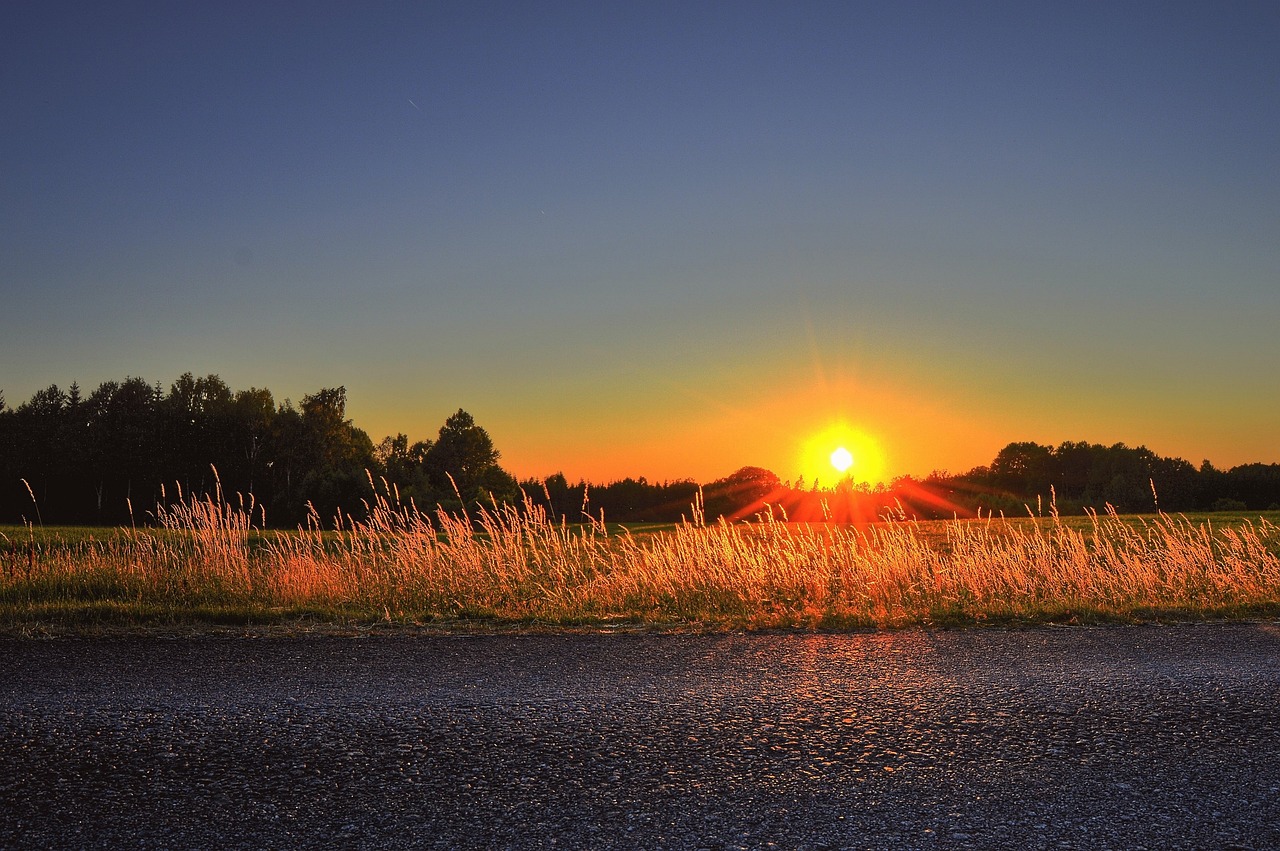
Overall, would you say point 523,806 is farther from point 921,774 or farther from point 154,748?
point 154,748

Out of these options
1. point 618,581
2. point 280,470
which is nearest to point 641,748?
point 618,581

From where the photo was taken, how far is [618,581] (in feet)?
34.5

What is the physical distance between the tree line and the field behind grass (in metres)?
36.3

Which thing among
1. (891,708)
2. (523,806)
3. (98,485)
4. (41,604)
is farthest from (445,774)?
(98,485)

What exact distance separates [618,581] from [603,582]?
178 mm

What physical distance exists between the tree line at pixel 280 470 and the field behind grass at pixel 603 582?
3627 centimetres

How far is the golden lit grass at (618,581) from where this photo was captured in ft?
29.9

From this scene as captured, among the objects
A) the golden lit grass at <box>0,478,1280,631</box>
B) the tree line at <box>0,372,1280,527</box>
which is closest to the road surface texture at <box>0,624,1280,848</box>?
the golden lit grass at <box>0,478,1280,631</box>

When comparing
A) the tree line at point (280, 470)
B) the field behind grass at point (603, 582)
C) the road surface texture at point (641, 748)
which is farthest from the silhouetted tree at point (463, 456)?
the road surface texture at point (641, 748)

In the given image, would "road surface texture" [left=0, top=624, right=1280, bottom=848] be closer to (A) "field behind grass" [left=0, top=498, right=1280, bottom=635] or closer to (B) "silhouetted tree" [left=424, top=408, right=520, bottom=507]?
(A) "field behind grass" [left=0, top=498, right=1280, bottom=635]

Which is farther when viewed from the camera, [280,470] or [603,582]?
[280,470]

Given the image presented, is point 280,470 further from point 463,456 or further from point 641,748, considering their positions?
point 641,748

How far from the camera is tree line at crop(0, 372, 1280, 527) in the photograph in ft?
175

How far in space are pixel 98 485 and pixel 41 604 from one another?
60.6 metres
